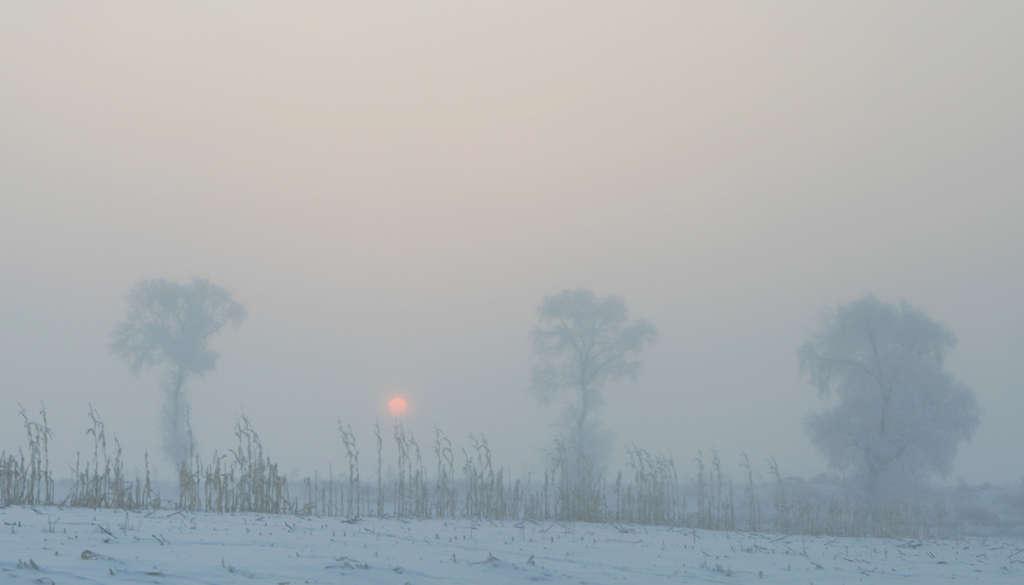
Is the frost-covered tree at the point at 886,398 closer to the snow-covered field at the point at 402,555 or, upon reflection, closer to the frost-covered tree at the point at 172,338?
the snow-covered field at the point at 402,555

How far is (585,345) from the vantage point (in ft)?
109

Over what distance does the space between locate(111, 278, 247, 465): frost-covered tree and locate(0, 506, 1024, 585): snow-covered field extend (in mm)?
24939

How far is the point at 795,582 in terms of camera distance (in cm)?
674

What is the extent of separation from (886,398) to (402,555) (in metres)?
22.3

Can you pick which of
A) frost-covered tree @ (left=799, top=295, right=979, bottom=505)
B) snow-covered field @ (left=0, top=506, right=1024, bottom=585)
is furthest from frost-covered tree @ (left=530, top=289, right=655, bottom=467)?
snow-covered field @ (left=0, top=506, right=1024, bottom=585)

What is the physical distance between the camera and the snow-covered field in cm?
498

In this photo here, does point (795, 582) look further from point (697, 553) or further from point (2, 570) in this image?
point (2, 570)

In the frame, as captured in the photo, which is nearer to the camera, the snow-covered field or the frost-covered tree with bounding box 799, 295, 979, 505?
the snow-covered field

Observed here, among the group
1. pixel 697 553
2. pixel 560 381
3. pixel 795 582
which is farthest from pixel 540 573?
pixel 560 381

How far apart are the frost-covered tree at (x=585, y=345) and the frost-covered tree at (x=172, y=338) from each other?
52.4 feet

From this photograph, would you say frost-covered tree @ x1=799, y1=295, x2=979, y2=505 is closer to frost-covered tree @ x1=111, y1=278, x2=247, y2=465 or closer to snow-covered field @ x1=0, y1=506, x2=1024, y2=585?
snow-covered field @ x1=0, y1=506, x2=1024, y2=585

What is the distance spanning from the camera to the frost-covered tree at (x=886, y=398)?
2295 centimetres

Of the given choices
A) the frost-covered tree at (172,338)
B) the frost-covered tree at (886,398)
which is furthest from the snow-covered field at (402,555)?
the frost-covered tree at (172,338)

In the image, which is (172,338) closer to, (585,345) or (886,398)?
(585,345)
